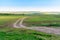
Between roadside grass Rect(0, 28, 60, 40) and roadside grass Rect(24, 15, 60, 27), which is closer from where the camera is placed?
roadside grass Rect(0, 28, 60, 40)

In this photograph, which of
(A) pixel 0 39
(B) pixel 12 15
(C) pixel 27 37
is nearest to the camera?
(A) pixel 0 39

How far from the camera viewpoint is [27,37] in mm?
14555

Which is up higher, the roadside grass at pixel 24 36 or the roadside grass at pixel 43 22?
the roadside grass at pixel 24 36

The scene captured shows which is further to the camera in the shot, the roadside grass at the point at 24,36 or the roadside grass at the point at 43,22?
the roadside grass at the point at 43,22

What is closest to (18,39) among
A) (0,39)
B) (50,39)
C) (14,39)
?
(14,39)

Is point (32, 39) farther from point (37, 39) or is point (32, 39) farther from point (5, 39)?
point (5, 39)

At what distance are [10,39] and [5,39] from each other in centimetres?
37

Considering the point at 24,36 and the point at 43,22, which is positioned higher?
the point at 24,36

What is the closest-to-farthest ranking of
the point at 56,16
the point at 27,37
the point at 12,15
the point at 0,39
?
the point at 0,39 < the point at 27,37 < the point at 56,16 < the point at 12,15

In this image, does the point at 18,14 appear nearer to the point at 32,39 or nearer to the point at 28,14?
the point at 28,14

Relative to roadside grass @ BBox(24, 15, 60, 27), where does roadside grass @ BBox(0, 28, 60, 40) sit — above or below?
above

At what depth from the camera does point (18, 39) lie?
13906 mm

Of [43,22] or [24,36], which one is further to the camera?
[43,22]

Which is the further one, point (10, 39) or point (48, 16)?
point (48, 16)
